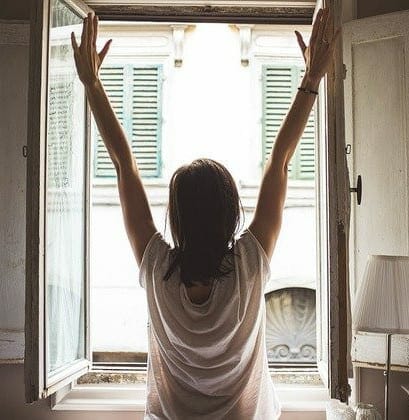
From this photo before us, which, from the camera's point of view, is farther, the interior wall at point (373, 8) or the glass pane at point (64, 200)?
the interior wall at point (373, 8)

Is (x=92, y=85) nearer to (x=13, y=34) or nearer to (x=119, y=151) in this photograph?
(x=119, y=151)

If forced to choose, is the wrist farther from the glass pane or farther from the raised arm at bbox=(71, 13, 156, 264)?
the glass pane

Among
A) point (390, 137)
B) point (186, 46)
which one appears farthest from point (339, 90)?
point (186, 46)

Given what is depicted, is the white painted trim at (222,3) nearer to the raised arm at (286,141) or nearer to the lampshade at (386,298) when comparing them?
the raised arm at (286,141)

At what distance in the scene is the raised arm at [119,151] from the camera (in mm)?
1646

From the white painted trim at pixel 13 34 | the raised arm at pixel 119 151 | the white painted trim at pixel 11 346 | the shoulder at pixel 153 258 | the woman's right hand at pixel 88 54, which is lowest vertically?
the white painted trim at pixel 11 346

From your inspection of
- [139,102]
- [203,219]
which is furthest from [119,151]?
[139,102]

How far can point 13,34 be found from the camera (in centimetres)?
290

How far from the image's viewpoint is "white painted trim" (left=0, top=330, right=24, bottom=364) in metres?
2.78

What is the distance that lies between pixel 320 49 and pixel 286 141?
1.27 feet

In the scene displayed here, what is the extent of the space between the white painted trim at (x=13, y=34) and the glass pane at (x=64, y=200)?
1.23 feet

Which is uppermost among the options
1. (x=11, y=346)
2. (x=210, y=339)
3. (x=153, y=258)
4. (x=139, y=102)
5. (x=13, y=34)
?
(x=139, y=102)

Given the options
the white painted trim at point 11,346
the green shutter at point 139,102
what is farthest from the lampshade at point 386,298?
the green shutter at point 139,102

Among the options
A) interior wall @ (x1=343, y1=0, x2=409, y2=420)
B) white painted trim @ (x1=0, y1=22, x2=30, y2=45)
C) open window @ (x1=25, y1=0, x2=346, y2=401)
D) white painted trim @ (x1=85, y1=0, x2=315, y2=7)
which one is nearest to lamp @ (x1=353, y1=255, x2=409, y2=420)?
open window @ (x1=25, y1=0, x2=346, y2=401)
